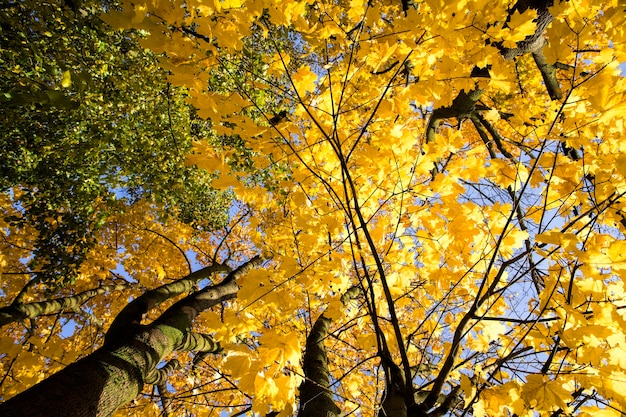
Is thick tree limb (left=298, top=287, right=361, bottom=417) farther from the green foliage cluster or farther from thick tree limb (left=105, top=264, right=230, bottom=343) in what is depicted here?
the green foliage cluster

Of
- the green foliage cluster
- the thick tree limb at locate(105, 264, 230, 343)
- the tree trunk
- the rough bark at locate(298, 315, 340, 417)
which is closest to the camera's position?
the tree trunk

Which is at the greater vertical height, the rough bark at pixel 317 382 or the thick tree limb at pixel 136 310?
the thick tree limb at pixel 136 310

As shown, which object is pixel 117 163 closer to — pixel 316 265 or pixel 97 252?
pixel 97 252

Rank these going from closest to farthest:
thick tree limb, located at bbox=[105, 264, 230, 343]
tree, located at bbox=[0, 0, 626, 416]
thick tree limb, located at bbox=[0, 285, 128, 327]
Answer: tree, located at bbox=[0, 0, 626, 416], thick tree limb, located at bbox=[105, 264, 230, 343], thick tree limb, located at bbox=[0, 285, 128, 327]

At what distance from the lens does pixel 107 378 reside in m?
1.69

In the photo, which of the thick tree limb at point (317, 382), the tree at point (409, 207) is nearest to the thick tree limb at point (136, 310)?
the tree at point (409, 207)

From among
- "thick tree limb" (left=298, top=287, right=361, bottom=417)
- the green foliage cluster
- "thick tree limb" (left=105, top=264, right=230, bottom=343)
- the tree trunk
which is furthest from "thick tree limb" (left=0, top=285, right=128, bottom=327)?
"thick tree limb" (left=298, top=287, right=361, bottom=417)

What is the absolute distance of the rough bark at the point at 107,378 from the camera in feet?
4.59

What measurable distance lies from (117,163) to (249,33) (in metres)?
3.66

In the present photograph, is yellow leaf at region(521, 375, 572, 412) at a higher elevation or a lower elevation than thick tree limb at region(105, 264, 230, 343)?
lower

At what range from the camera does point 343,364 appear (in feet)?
13.6

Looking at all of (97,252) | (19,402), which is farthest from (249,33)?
(97,252)

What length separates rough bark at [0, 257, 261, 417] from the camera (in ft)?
4.59

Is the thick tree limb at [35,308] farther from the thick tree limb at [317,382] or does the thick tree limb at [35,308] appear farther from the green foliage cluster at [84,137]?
the thick tree limb at [317,382]
